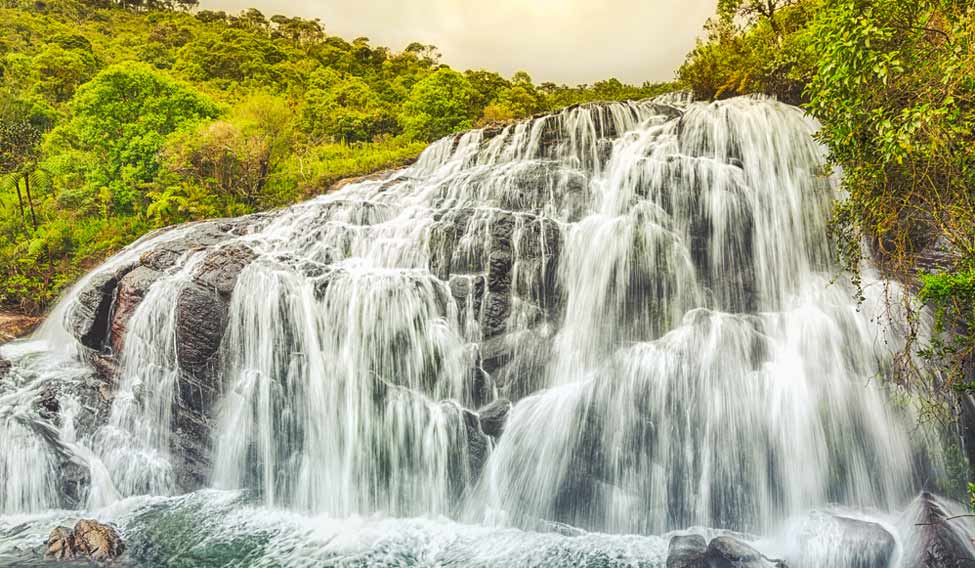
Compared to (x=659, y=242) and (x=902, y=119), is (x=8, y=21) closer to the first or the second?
(x=659, y=242)

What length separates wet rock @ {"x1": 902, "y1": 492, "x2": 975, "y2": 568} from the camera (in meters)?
5.64

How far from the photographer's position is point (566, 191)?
1159cm

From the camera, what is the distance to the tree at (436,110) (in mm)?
24281

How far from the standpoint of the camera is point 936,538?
19.2ft

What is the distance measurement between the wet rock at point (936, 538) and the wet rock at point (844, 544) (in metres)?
0.25

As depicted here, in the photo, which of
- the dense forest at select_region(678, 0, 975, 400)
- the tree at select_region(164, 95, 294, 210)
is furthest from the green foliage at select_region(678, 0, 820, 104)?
the tree at select_region(164, 95, 294, 210)

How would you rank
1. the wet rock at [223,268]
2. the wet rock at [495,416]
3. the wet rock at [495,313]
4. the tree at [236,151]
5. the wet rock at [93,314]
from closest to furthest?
1. the wet rock at [495,416]
2. the wet rock at [495,313]
3. the wet rock at [223,268]
4. the wet rock at [93,314]
5. the tree at [236,151]

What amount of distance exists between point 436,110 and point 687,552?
74.1ft

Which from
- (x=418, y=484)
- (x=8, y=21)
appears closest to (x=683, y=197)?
(x=418, y=484)

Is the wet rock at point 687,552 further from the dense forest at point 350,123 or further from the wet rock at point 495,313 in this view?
the wet rock at point 495,313

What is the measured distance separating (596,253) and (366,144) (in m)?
18.0

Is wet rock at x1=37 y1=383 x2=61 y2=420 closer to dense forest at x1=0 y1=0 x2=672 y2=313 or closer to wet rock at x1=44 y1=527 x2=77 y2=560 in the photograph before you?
wet rock at x1=44 y1=527 x2=77 y2=560

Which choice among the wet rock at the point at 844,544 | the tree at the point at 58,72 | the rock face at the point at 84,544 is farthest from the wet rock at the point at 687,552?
the tree at the point at 58,72

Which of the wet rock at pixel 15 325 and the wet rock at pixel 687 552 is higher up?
the wet rock at pixel 15 325
